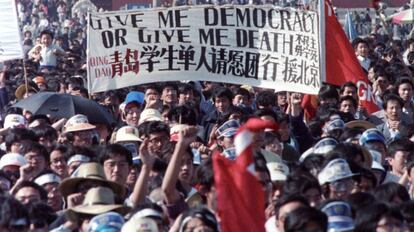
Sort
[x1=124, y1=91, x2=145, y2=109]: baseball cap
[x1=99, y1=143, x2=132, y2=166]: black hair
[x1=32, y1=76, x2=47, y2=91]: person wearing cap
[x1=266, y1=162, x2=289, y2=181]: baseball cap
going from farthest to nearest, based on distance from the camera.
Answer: [x1=32, y1=76, x2=47, y2=91]: person wearing cap, [x1=124, y1=91, x2=145, y2=109]: baseball cap, [x1=99, y1=143, x2=132, y2=166]: black hair, [x1=266, y1=162, x2=289, y2=181]: baseball cap

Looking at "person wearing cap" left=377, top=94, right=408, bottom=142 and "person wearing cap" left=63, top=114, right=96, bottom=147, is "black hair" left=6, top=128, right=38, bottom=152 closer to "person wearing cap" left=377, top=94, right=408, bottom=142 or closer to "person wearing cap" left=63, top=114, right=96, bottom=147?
"person wearing cap" left=63, top=114, right=96, bottom=147

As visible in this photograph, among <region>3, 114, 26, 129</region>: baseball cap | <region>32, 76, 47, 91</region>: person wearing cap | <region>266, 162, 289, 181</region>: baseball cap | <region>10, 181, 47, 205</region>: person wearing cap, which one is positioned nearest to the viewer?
<region>10, 181, 47, 205</region>: person wearing cap

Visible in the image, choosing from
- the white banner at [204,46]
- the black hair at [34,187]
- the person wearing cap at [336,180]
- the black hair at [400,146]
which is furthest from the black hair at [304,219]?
the white banner at [204,46]

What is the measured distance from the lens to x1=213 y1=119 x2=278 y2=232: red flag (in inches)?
332

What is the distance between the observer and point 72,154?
40.0ft

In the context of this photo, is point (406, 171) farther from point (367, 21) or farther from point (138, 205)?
point (367, 21)

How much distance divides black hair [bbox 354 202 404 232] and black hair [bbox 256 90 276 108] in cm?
609

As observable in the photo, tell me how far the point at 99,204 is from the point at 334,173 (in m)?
1.55

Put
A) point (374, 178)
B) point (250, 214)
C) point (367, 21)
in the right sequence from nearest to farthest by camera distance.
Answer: point (250, 214)
point (374, 178)
point (367, 21)

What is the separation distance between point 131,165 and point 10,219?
235 cm

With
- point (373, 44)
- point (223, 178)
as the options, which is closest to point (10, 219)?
point (223, 178)

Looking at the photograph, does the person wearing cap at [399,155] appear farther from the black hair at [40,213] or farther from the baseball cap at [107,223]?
the baseball cap at [107,223]

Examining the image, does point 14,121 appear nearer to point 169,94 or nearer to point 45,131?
point 45,131

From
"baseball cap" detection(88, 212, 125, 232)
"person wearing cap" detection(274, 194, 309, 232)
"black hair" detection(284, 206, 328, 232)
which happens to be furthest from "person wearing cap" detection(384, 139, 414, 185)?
"baseball cap" detection(88, 212, 125, 232)
